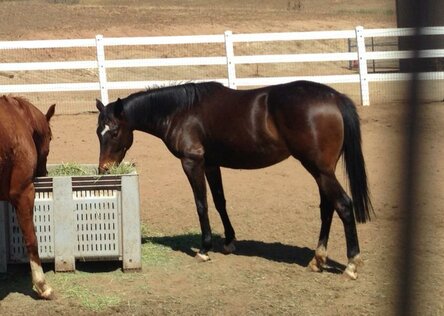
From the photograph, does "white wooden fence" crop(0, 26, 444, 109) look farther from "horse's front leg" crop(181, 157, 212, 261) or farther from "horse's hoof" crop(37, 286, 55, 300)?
"horse's hoof" crop(37, 286, 55, 300)

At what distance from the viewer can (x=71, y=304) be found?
19.3 ft

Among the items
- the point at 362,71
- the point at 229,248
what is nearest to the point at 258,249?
the point at 229,248

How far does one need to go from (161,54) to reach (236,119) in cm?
2333

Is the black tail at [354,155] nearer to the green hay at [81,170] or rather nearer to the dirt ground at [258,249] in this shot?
the dirt ground at [258,249]

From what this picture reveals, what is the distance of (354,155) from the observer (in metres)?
6.62

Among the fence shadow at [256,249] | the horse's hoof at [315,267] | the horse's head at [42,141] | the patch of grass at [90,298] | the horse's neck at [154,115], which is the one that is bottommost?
the patch of grass at [90,298]

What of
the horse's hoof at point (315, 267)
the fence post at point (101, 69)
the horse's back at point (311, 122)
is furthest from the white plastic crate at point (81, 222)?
the fence post at point (101, 69)

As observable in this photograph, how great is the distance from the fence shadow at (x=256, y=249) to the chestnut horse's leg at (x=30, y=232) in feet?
5.85

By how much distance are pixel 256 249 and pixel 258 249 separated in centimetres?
2

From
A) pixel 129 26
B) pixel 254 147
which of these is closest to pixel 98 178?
pixel 254 147

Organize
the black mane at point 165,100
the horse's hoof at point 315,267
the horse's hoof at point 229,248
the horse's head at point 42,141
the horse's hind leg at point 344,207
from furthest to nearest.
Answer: the horse's hoof at point 229,248 → the black mane at point 165,100 → the horse's hoof at point 315,267 → the horse's hind leg at point 344,207 → the horse's head at point 42,141

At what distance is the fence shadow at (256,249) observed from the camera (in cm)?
726

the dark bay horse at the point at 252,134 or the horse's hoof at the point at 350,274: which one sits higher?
the dark bay horse at the point at 252,134

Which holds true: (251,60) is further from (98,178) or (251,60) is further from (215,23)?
(215,23)
